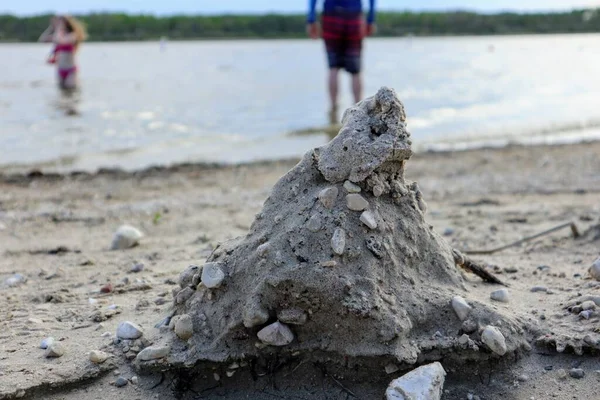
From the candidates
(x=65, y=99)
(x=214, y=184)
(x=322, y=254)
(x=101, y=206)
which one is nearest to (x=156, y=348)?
(x=322, y=254)

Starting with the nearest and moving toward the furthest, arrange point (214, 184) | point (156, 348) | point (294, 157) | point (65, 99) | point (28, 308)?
1. point (156, 348)
2. point (28, 308)
3. point (214, 184)
4. point (294, 157)
5. point (65, 99)

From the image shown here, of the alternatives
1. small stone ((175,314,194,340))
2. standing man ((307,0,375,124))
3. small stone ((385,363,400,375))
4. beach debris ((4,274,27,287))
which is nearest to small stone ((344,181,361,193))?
small stone ((385,363,400,375))

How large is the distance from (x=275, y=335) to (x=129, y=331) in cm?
57

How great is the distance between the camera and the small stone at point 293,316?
75.5 inches

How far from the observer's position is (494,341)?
195cm

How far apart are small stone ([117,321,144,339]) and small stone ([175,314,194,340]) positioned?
7.3 inches

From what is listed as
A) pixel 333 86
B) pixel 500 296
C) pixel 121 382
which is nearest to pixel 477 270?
pixel 500 296

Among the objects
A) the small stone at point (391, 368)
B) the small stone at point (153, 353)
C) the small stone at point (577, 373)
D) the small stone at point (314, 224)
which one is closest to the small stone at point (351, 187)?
the small stone at point (314, 224)

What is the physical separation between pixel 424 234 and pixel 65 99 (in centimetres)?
1150

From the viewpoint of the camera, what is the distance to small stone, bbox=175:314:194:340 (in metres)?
2.04

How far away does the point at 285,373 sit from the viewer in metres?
1.95

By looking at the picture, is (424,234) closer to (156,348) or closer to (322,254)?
(322,254)

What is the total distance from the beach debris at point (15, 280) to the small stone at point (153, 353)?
1190 millimetres

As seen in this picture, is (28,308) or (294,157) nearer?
(28,308)
